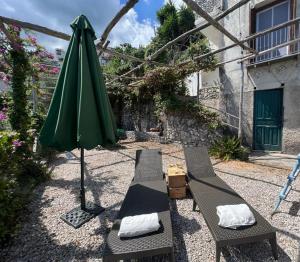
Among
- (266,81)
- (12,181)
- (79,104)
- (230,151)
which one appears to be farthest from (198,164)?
(266,81)

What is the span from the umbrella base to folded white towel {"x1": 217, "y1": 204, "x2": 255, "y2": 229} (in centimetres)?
211

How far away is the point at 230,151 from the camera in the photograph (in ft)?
23.8

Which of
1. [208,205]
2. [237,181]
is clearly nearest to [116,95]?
[237,181]

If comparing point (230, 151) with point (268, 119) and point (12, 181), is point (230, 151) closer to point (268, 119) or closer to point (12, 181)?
point (268, 119)

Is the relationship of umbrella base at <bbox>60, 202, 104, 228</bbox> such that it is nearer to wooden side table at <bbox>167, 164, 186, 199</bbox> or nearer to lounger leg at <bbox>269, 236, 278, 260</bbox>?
wooden side table at <bbox>167, 164, 186, 199</bbox>

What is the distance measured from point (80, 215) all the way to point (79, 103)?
6.42ft

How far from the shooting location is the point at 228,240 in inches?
91.0

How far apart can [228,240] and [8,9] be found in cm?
547

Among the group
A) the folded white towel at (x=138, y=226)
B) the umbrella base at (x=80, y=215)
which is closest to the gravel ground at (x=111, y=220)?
the umbrella base at (x=80, y=215)

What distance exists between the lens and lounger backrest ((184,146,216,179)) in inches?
171

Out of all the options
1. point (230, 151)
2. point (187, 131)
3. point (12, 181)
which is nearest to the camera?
point (12, 181)

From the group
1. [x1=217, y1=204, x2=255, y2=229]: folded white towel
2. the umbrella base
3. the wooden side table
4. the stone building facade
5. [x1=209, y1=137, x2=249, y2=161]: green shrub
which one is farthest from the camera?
the stone building facade

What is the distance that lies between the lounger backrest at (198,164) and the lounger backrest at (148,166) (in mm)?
637

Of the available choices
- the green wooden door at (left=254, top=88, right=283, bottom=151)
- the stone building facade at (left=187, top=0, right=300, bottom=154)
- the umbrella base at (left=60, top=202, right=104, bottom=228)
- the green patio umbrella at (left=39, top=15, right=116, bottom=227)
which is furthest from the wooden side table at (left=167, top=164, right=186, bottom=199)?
the green wooden door at (left=254, top=88, right=283, bottom=151)
